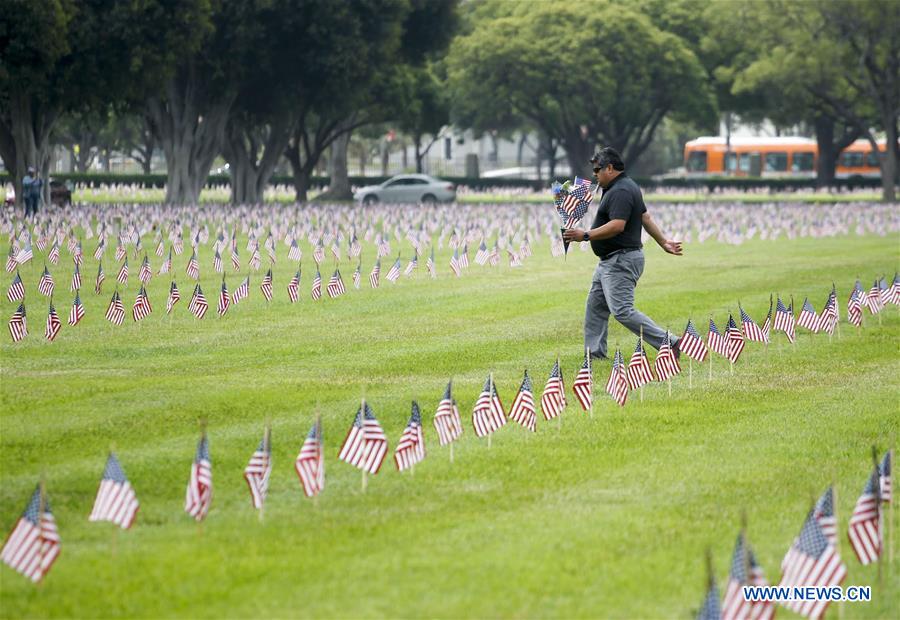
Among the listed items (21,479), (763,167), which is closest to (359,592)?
(21,479)

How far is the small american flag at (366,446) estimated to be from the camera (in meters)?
9.95

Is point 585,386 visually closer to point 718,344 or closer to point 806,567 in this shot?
point 718,344

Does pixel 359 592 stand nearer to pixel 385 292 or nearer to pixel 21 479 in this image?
pixel 21 479

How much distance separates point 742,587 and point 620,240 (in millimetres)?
9155

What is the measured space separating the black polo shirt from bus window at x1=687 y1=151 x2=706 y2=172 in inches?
3738

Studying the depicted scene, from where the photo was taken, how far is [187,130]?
61375 millimetres

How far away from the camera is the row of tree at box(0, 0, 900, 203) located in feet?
169

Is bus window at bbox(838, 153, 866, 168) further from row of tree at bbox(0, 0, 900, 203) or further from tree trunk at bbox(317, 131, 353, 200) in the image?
tree trunk at bbox(317, 131, 353, 200)

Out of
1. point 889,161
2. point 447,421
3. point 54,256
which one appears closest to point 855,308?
point 447,421

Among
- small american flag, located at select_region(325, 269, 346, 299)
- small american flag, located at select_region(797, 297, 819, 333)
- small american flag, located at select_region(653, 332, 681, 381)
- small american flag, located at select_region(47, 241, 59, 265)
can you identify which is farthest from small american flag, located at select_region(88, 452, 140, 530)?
small american flag, located at select_region(47, 241, 59, 265)

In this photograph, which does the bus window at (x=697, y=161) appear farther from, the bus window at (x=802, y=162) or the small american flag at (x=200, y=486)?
the small american flag at (x=200, y=486)

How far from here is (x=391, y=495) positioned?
997 cm

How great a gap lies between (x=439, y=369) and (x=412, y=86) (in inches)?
2407

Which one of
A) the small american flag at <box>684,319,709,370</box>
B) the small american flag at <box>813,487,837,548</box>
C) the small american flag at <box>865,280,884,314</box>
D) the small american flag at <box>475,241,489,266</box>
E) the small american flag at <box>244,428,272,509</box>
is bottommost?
the small american flag at <box>475,241,489,266</box>
